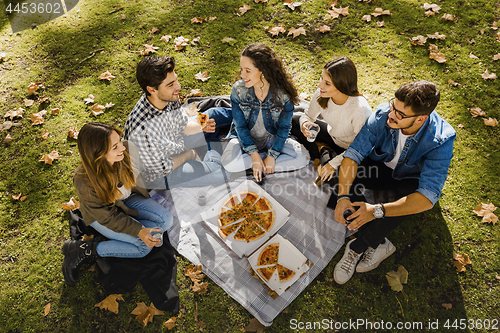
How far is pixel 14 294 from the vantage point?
372 centimetres

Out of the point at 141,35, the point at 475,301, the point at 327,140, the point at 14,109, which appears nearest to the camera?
the point at 475,301

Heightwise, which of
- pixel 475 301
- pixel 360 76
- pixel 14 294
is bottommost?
pixel 14 294

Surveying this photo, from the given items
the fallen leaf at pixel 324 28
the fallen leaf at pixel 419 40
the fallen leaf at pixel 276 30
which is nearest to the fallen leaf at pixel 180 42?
the fallen leaf at pixel 276 30

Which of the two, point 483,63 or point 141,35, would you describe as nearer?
point 483,63

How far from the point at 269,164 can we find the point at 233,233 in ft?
3.62

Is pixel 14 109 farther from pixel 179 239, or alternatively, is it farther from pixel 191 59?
pixel 179 239

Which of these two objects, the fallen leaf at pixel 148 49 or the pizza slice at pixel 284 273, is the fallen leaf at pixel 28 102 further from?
the pizza slice at pixel 284 273

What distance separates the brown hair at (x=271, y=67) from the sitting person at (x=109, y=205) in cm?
176

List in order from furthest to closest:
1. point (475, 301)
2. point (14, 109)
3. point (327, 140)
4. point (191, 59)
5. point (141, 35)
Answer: point (141, 35), point (191, 59), point (14, 109), point (327, 140), point (475, 301)

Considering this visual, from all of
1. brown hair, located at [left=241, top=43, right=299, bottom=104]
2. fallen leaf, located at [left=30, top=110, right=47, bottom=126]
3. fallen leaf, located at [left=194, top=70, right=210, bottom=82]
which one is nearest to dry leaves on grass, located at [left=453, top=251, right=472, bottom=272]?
brown hair, located at [left=241, top=43, right=299, bottom=104]

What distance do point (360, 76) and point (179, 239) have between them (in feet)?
14.2

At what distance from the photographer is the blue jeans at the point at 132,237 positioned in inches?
144

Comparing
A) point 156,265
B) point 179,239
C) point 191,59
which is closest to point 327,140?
point 179,239

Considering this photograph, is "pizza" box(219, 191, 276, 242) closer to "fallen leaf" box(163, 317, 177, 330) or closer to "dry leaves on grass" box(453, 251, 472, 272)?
"fallen leaf" box(163, 317, 177, 330)
